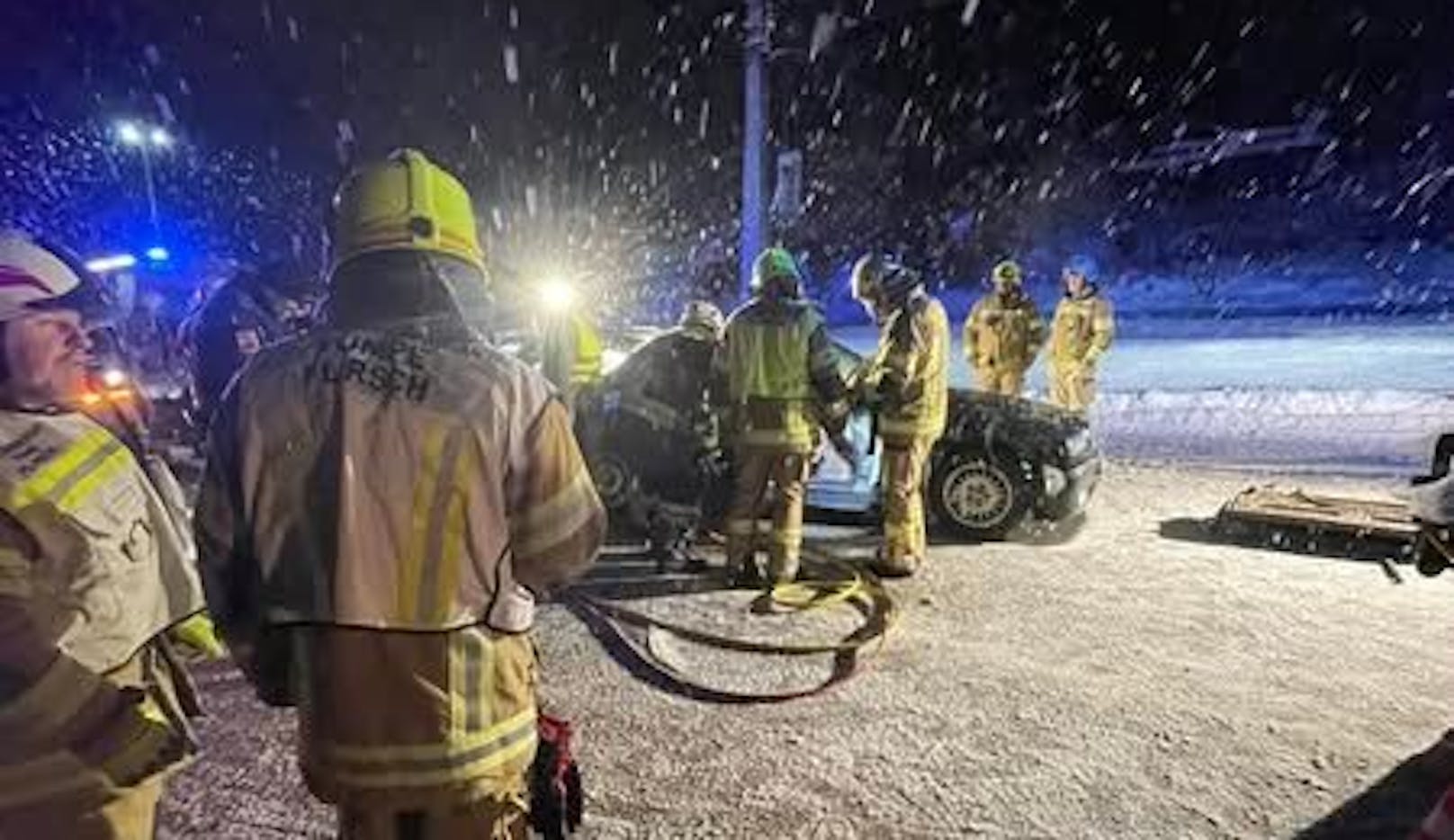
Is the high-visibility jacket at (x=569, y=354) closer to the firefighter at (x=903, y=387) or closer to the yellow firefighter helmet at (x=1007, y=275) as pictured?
the firefighter at (x=903, y=387)

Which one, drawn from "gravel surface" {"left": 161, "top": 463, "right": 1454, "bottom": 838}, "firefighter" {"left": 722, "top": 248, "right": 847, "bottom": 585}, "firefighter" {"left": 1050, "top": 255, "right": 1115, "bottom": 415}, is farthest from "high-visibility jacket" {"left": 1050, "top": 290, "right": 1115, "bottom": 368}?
"firefighter" {"left": 722, "top": 248, "right": 847, "bottom": 585}

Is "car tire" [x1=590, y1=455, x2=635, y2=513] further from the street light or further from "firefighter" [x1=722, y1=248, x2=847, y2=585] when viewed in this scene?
the street light

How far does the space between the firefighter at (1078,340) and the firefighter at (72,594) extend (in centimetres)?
854

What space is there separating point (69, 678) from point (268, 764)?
2.14m

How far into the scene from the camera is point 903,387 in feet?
19.3

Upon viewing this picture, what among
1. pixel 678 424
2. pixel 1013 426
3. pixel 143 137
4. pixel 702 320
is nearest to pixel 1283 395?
pixel 1013 426

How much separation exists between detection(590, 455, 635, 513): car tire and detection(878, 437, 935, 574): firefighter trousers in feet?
5.96

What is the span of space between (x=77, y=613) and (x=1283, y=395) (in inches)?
515

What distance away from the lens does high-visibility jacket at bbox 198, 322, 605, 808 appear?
1.88 metres

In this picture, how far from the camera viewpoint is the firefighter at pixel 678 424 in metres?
6.74

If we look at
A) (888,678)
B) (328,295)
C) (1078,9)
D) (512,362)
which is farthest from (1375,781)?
(1078,9)

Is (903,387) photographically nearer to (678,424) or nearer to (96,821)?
(678,424)

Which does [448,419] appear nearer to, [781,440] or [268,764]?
[268,764]

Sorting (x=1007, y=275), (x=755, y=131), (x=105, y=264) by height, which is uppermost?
(x=755, y=131)
